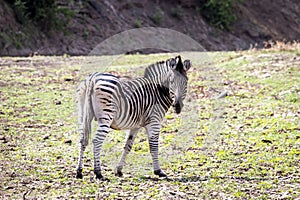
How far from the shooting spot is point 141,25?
34969mm

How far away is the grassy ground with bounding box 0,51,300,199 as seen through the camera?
294 inches

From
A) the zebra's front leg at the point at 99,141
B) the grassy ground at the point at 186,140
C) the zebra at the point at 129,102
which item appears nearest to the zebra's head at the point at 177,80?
the zebra at the point at 129,102

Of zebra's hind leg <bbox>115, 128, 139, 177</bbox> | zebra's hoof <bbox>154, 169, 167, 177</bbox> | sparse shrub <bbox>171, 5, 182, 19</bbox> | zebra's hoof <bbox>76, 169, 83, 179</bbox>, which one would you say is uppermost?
sparse shrub <bbox>171, 5, 182, 19</bbox>

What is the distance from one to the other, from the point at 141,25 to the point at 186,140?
25082mm

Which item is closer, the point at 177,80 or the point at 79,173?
the point at 79,173

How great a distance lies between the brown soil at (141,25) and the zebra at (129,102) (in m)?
16.5

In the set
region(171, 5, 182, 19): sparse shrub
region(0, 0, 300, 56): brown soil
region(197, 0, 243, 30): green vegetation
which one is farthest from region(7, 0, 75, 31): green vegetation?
region(197, 0, 243, 30): green vegetation

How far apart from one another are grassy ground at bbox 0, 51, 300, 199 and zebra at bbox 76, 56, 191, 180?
0.47m

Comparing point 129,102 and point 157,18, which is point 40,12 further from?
point 129,102

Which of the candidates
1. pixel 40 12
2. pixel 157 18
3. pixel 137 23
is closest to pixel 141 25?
pixel 137 23

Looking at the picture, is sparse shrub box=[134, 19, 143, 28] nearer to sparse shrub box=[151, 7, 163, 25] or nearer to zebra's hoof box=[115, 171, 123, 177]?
sparse shrub box=[151, 7, 163, 25]

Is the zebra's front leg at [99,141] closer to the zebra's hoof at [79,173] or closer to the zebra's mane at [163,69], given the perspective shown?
the zebra's hoof at [79,173]

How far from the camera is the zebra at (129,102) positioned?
7.73 meters

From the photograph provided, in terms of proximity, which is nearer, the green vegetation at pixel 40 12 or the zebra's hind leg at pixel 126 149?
the zebra's hind leg at pixel 126 149
